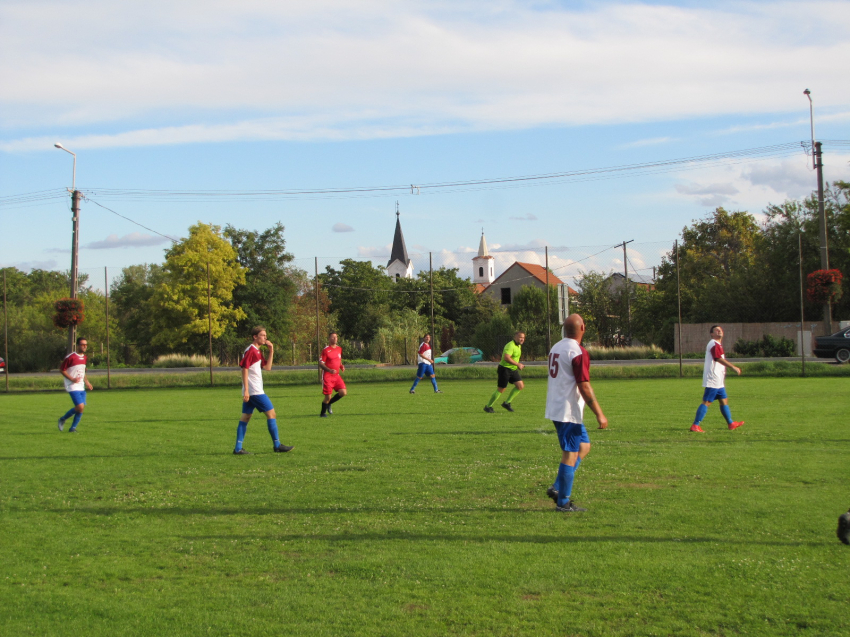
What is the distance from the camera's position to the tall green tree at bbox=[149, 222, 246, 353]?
52.4 meters

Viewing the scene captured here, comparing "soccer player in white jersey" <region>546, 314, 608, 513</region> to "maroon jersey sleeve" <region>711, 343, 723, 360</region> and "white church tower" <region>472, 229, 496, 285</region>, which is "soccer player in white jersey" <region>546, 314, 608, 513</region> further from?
"white church tower" <region>472, 229, 496, 285</region>

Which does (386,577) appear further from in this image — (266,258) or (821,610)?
(266,258)

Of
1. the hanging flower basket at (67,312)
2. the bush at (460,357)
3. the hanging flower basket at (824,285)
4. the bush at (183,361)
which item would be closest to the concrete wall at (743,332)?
the hanging flower basket at (824,285)

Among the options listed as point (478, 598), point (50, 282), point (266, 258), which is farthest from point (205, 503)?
point (50, 282)

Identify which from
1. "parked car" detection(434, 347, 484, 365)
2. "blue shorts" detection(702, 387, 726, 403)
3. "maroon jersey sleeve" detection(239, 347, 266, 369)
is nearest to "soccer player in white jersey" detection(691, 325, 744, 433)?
"blue shorts" detection(702, 387, 726, 403)

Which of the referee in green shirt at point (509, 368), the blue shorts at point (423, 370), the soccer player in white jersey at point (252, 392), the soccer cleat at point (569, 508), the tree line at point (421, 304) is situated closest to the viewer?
the soccer cleat at point (569, 508)

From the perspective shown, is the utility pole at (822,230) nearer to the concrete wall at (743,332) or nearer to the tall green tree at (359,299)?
the concrete wall at (743,332)

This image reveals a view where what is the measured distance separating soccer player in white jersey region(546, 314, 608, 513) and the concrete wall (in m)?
36.6

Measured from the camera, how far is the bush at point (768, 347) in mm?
39469

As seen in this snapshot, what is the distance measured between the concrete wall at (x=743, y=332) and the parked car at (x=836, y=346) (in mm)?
6736

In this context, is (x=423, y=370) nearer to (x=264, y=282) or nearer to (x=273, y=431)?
(x=273, y=431)

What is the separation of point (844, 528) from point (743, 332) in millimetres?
41632

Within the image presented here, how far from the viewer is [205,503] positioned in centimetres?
769

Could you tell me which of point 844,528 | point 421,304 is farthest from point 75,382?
point 421,304
